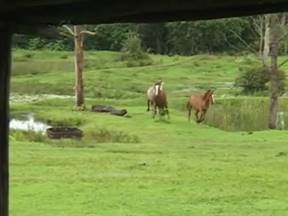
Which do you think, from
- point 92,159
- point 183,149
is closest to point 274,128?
point 183,149

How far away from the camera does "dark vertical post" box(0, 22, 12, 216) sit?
5121mm

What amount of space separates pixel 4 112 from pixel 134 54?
43.6m

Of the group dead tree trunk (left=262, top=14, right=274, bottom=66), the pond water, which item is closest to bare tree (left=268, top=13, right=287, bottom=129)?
dead tree trunk (left=262, top=14, right=274, bottom=66)

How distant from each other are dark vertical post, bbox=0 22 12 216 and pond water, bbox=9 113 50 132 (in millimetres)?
15564

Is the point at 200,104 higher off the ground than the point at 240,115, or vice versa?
the point at 200,104

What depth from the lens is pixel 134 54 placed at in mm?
48688

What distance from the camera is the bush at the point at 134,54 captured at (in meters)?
47.9

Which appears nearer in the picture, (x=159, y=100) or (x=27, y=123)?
(x=27, y=123)

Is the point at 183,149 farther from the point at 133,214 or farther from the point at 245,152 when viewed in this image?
the point at 133,214

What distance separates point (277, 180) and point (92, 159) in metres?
3.67

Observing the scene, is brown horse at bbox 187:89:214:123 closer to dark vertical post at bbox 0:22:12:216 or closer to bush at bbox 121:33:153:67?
dark vertical post at bbox 0:22:12:216

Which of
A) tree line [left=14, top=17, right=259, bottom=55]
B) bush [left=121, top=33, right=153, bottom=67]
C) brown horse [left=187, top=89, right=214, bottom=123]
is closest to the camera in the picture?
brown horse [left=187, top=89, right=214, bottom=123]

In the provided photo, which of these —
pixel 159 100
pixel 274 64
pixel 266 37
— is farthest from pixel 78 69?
pixel 266 37

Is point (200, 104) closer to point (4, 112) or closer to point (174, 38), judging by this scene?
point (4, 112)
